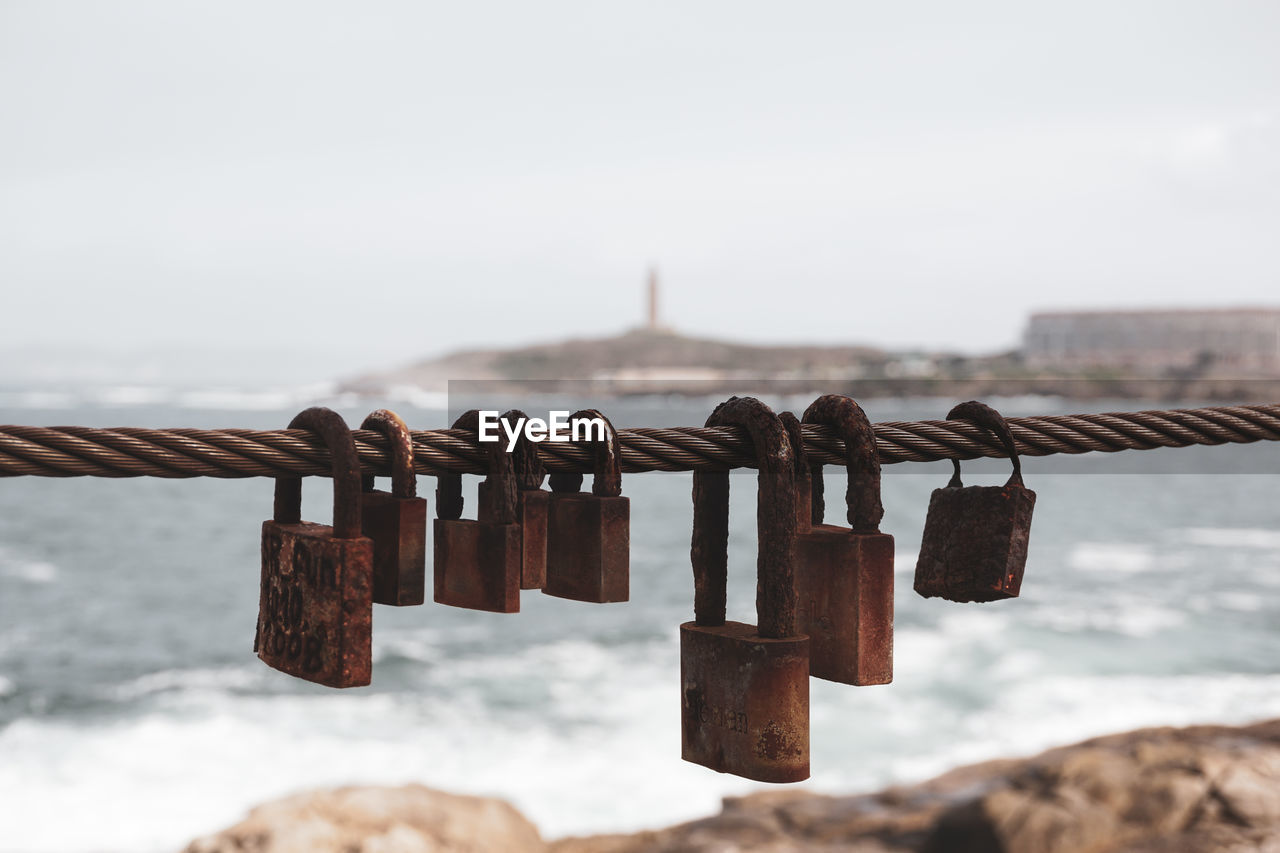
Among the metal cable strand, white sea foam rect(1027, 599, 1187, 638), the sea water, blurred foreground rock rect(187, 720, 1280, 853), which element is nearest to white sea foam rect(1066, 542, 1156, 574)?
the sea water

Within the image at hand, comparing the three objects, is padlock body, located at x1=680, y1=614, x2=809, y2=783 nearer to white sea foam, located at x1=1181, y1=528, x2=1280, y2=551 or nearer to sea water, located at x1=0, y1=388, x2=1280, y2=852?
sea water, located at x1=0, y1=388, x2=1280, y2=852

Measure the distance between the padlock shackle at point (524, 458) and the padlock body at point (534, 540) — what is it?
0.03 metres

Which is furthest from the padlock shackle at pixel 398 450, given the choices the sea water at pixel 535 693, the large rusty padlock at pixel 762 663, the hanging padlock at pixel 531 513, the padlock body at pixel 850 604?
the sea water at pixel 535 693

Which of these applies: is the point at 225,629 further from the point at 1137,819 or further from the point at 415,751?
the point at 1137,819

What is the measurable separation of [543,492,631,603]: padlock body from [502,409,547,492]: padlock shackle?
7 cm

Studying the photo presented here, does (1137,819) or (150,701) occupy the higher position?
(1137,819)

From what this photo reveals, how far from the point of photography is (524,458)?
92.7 inches

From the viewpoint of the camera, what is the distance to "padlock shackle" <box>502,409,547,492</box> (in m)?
2.27

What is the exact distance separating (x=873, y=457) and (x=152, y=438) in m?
1.41

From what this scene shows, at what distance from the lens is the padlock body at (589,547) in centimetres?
233

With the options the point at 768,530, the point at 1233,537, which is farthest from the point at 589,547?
the point at 1233,537

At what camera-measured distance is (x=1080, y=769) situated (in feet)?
47.2

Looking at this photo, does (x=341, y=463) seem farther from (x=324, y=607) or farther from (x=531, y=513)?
(x=531, y=513)

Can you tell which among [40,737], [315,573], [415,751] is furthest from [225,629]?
[315,573]
